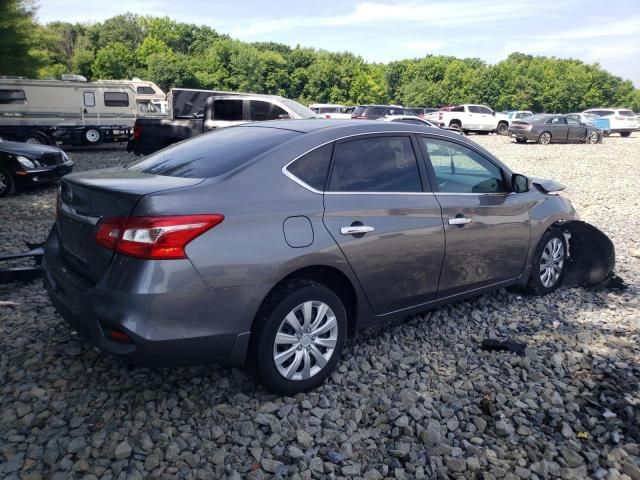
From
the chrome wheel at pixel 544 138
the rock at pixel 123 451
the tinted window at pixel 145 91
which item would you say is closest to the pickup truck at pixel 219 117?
the rock at pixel 123 451

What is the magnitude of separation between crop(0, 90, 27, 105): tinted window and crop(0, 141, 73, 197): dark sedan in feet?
35.8

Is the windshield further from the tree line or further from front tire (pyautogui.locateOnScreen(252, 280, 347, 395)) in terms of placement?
the tree line

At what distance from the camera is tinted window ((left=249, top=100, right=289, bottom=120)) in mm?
12859

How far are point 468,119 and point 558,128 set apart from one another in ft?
22.0

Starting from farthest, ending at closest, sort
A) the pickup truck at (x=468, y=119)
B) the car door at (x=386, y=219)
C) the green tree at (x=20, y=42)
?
the pickup truck at (x=468, y=119)
the green tree at (x=20, y=42)
the car door at (x=386, y=219)

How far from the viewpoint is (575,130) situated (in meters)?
27.6

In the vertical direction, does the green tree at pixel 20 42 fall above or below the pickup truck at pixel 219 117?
above

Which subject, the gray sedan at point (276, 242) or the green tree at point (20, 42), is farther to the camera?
the green tree at point (20, 42)

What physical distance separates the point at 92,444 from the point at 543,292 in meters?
4.05

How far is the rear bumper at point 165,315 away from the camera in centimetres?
271

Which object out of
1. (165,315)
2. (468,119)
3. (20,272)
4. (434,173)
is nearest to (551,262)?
→ (434,173)

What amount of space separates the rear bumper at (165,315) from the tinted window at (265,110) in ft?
33.8

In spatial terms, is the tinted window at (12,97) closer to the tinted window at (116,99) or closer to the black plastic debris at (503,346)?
the tinted window at (116,99)

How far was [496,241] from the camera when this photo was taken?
14.3 ft
